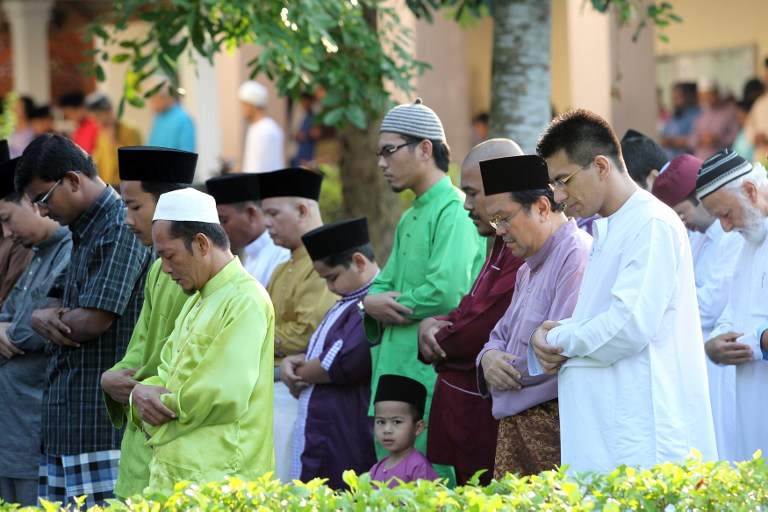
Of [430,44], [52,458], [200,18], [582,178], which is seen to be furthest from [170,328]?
[430,44]

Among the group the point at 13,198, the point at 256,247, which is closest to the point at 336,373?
the point at 256,247

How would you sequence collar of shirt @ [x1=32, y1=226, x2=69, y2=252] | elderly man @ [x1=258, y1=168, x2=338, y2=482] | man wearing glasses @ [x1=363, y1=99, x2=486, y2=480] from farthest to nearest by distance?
elderly man @ [x1=258, y1=168, x2=338, y2=482]
collar of shirt @ [x1=32, y1=226, x2=69, y2=252]
man wearing glasses @ [x1=363, y1=99, x2=486, y2=480]

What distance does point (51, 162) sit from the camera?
6.81 meters

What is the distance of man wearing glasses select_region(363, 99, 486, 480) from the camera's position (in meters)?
7.04

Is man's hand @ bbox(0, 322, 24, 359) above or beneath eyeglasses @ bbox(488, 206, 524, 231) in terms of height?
beneath

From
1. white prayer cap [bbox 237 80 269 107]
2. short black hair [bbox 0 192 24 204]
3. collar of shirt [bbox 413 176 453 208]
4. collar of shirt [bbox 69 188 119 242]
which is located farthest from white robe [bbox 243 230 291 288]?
white prayer cap [bbox 237 80 269 107]

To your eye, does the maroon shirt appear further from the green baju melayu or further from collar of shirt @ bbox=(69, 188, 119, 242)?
collar of shirt @ bbox=(69, 188, 119, 242)

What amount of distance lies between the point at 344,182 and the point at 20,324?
14.7ft

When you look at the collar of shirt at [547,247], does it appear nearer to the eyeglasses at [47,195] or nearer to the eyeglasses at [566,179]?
the eyeglasses at [566,179]

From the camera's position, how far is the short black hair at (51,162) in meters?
6.80

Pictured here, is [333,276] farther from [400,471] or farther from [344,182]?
[344,182]

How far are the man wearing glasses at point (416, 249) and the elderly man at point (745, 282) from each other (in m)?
1.27

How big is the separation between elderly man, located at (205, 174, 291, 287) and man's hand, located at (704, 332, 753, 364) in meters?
2.97

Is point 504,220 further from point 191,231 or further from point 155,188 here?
point 155,188
